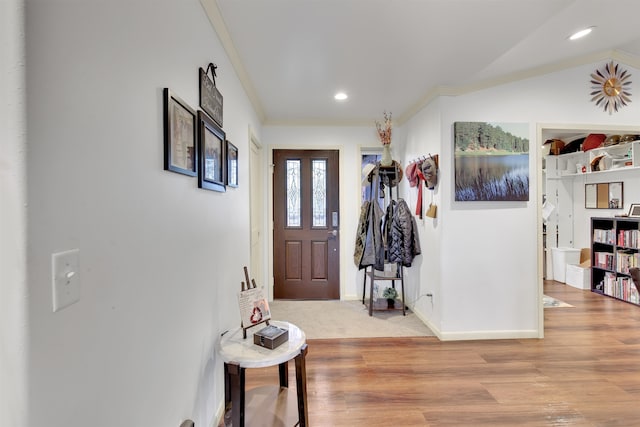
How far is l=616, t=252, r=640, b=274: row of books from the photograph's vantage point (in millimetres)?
4059

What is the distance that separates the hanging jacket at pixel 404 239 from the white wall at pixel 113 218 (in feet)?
7.96

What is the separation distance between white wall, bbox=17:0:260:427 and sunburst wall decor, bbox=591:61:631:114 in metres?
3.57

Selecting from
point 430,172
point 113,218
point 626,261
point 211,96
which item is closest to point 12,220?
point 113,218

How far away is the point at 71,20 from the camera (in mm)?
664

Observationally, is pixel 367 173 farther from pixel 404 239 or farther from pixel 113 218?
pixel 113 218

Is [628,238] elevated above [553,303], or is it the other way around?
[628,238]

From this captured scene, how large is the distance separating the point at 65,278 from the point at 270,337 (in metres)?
0.98

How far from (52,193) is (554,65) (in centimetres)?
377

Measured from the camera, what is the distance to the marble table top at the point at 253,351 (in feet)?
4.43

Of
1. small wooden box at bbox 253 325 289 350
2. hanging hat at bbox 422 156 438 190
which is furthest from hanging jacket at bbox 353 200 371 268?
small wooden box at bbox 253 325 289 350

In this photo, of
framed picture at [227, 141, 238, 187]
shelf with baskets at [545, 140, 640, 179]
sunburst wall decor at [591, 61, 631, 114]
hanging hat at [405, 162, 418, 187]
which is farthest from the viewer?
shelf with baskets at [545, 140, 640, 179]

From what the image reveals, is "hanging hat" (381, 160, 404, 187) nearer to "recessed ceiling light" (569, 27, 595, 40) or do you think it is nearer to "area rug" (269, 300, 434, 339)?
"area rug" (269, 300, 434, 339)

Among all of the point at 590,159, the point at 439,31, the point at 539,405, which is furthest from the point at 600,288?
the point at 439,31

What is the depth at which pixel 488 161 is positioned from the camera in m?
2.87
